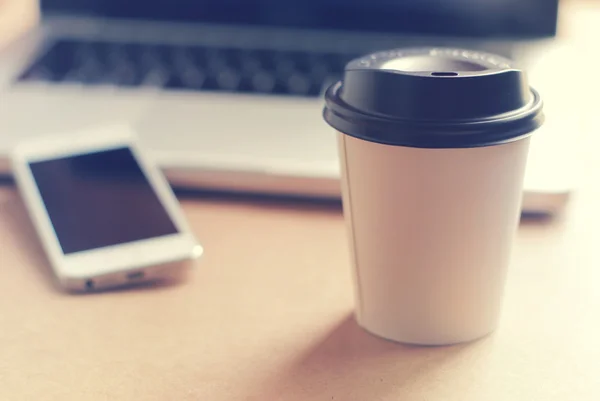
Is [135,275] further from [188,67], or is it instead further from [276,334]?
[188,67]

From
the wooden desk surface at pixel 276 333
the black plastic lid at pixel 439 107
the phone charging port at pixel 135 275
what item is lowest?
the wooden desk surface at pixel 276 333

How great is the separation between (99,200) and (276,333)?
0.56 feet

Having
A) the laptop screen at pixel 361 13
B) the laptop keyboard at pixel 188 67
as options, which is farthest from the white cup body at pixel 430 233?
the laptop screen at pixel 361 13

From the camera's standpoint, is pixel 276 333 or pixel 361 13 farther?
pixel 361 13

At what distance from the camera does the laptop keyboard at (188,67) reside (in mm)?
676

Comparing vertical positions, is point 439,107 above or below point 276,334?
above

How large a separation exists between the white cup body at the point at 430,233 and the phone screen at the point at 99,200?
0.15 m

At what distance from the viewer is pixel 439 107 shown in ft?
1.07

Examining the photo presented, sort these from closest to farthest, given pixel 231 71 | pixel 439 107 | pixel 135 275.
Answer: pixel 439 107, pixel 135 275, pixel 231 71

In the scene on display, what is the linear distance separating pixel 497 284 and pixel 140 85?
42 cm

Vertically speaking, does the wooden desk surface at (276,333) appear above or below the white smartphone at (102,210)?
below

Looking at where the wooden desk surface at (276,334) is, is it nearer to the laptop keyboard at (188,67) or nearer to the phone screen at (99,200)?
the phone screen at (99,200)

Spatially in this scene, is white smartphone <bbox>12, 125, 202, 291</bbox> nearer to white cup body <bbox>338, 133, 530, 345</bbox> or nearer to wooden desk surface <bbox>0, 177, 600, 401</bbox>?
wooden desk surface <bbox>0, 177, 600, 401</bbox>

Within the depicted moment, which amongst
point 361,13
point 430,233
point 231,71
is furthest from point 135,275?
point 361,13
